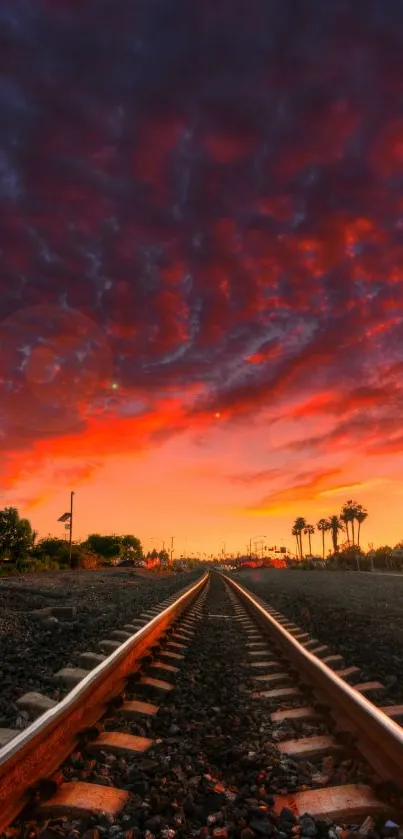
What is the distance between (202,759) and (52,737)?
0.95 metres

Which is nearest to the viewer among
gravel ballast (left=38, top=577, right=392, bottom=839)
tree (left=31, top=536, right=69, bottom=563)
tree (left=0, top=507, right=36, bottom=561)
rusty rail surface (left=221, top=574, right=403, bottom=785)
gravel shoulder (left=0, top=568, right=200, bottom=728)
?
gravel ballast (left=38, top=577, right=392, bottom=839)

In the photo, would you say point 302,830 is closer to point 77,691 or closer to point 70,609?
point 77,691

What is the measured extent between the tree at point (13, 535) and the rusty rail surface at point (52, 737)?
191ft

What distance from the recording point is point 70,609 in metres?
9.66

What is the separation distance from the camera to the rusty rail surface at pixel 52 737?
2.39m

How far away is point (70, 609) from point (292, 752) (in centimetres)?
707

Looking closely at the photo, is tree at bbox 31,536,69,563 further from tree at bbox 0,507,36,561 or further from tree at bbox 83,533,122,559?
tree at bbox 83,533,122,559

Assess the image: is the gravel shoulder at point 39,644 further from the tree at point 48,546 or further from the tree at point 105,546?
the tree at point 105,546

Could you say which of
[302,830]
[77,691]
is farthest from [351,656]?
[302,830]

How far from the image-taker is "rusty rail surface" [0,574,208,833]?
239 centimetres

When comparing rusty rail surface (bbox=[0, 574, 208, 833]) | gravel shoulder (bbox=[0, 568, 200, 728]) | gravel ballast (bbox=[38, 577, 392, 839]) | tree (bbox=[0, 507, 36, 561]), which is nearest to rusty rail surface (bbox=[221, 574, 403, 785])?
gravel ballast (bbox=[38, 577, 392, 839])

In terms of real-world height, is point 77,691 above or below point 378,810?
above

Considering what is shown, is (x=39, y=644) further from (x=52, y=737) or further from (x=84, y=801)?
(x=84, y=801)

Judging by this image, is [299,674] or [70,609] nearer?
[299,674]
